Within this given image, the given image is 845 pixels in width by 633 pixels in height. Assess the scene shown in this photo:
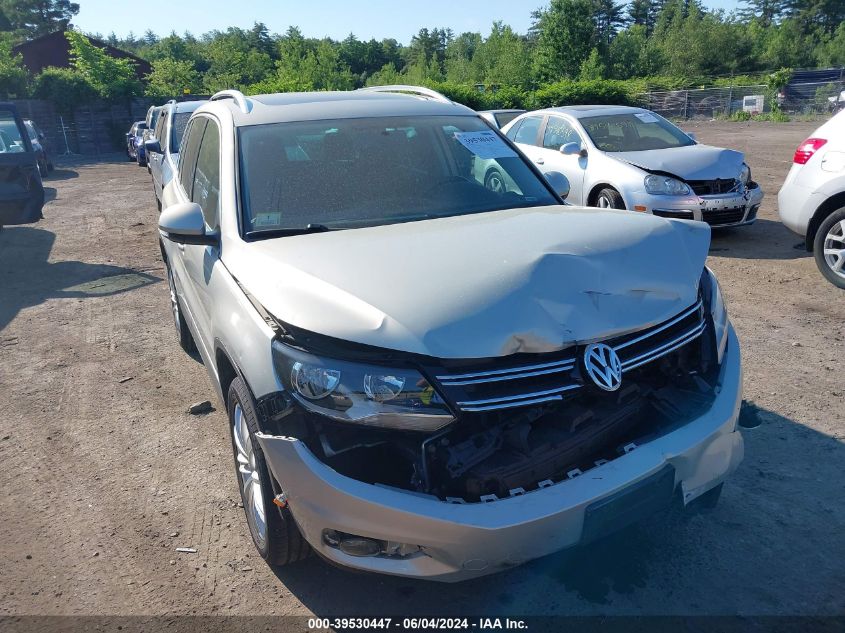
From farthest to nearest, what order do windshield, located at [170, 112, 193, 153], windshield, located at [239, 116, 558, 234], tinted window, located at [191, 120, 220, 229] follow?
1. windshield, located at [170, 112, 193, 153]
2. tinted window, located at [191, 120, 220, 229]
3. windshield, located at [239, 116, 558, 234]

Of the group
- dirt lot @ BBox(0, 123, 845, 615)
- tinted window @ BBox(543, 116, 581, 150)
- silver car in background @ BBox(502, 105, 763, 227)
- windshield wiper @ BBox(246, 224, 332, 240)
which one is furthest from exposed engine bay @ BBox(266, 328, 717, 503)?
tinted window @ BBox(543, 116, 581, 150)

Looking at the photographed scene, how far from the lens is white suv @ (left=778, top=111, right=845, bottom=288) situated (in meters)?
6.32

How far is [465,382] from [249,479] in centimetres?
124

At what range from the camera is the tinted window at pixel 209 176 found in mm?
3635

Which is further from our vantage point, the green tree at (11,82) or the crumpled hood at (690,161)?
the green tree at (11,82)

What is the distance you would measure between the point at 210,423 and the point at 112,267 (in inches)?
205

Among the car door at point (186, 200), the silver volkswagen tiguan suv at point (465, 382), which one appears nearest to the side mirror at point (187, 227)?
the silver volkswagen tiguan suv at point (465, 382)

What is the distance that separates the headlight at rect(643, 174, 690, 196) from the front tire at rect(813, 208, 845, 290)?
1.74m

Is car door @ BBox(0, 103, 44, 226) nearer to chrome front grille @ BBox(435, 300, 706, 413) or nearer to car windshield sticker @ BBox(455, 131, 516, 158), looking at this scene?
car windshield sticker @ BBox(455, 131, 516, 158)

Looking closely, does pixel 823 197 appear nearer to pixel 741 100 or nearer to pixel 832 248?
pixel 832 248

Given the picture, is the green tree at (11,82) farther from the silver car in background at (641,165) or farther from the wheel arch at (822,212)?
the wheel arch at (822,212)

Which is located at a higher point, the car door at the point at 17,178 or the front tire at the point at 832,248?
the car door at the point at 17,178

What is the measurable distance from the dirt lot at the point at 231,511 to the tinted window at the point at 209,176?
1.36 meters

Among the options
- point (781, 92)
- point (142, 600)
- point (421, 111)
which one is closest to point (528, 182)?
point (421, 111)
